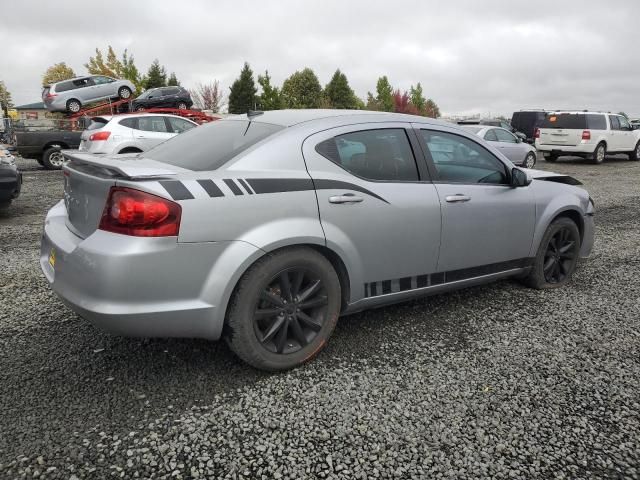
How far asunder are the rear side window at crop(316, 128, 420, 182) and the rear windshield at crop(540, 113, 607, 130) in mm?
17023

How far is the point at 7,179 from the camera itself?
7035 millimetres

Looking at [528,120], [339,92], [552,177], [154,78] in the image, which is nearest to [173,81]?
[154,78]

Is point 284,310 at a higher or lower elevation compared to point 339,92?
lower

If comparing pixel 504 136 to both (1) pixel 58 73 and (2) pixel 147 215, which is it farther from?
(1) pixel 58 73

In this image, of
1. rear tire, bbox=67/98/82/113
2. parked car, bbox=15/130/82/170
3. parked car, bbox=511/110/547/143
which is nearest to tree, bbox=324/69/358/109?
parked car, bbox=511/110/547/143

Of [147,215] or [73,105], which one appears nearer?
[147,215]

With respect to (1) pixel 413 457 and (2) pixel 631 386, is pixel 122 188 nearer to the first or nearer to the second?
(1) pixel 413 457

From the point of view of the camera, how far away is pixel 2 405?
8.27ft

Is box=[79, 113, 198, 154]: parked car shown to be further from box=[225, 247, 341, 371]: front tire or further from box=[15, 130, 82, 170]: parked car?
box=[225, 247, 341, 371]: front tire

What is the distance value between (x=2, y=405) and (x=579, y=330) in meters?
3.57

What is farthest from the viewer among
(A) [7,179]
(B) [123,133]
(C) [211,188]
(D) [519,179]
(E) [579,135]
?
(E) [579,135]

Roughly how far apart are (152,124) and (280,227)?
11.2 metres

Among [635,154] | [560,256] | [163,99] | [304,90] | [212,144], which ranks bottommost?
[560,256]

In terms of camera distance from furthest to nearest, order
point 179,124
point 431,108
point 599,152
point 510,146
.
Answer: point 431,108 < point 599,152 < point 510,146 < point 179,124
